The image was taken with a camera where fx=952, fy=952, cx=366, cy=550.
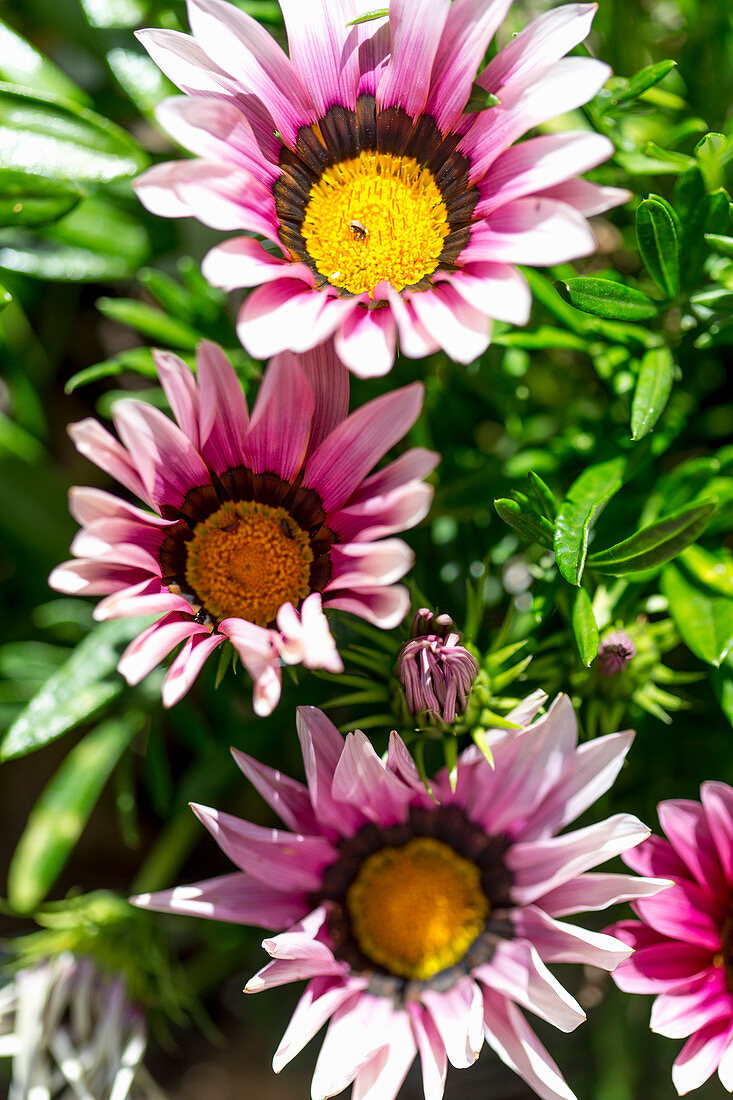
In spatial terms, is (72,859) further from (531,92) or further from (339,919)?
(531,92)

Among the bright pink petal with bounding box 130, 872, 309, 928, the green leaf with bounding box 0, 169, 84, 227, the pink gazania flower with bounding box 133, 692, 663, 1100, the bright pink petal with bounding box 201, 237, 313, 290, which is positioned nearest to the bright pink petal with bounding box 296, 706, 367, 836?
the pink gazania flower with bounding box 133, 692, 663, 1100

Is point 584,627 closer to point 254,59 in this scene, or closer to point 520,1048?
point 520,1048

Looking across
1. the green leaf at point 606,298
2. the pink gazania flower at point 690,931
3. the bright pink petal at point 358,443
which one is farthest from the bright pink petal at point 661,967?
the green leaf at point 606,298

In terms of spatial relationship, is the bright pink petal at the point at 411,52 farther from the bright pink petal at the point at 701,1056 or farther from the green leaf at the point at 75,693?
the bright pink petal at the point at 701,1056

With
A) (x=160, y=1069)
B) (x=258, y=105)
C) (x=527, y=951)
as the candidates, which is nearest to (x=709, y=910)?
(x=527, y=951)

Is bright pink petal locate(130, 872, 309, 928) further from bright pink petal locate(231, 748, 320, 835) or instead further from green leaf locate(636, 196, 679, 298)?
green leaf locate(636, 196, 679, 298)

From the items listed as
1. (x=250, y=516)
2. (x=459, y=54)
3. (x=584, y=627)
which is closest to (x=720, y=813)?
(x=584, y=627)
